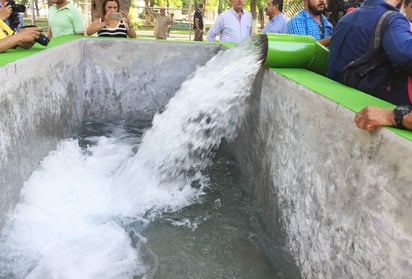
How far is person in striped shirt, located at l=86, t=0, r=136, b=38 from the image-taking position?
6195 millimetres

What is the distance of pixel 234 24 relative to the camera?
6590 mm

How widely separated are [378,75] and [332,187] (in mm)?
969

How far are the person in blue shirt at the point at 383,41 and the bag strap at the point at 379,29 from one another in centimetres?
3

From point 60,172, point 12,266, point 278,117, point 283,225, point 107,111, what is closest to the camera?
point 12,266

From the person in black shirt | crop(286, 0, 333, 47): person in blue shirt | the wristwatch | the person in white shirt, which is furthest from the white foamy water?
the person in black shirt

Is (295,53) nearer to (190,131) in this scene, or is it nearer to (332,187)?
(190,131)

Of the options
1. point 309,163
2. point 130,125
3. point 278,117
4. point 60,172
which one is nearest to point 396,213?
point 309,163

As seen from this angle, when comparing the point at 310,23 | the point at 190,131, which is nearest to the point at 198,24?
the point at 310,23

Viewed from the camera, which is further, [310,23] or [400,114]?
[310,23]

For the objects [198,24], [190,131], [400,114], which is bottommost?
[190,131]

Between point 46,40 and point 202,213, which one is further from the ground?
point 46,40

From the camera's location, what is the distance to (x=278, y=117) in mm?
3541

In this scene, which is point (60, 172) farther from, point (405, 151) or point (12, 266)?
point (405, 151)

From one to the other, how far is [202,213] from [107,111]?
311 centimetres
